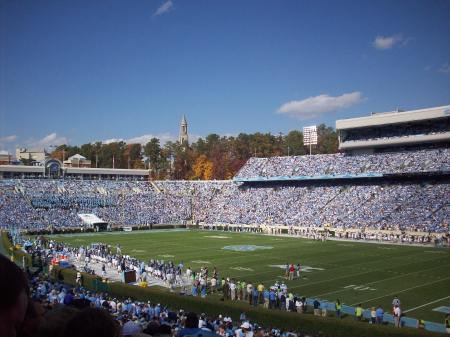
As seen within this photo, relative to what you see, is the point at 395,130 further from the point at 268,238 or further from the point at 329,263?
the point at 329,263

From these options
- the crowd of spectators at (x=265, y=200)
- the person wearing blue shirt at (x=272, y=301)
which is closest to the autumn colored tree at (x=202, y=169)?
the crowd of spectators at (x=265, y=200)

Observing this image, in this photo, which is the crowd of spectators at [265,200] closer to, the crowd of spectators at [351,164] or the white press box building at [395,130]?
the crowd of spectators at [351,164]

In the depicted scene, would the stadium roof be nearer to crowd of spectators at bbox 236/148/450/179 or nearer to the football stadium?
the football stadium

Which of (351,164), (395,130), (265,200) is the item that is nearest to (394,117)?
(395,130)

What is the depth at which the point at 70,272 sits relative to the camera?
25.8 meters

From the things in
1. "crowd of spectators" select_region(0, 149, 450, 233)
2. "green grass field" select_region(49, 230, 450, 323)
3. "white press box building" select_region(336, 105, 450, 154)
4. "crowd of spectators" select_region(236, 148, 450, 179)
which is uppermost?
"white press box building" select_region(336, 105, 450, 154)

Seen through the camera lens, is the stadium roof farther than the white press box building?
No

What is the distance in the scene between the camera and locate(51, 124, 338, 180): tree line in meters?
92.4

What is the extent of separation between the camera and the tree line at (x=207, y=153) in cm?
9238

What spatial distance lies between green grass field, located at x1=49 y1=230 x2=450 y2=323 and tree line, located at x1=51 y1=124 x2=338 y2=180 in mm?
42786

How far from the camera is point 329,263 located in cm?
3162

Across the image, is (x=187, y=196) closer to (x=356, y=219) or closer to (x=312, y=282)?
(x=356, y=219)

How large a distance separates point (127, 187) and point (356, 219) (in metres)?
36.1

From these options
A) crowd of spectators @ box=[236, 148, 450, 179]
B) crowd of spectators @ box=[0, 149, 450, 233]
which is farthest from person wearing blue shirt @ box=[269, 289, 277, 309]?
crowd of spectators @ box=[236, 148, 450, 179]
